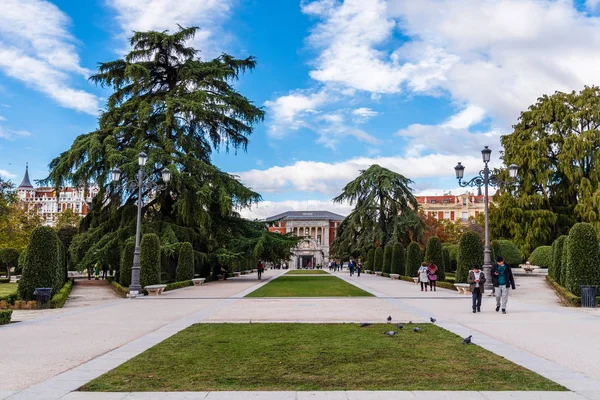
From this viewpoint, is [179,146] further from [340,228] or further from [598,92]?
[598,92]

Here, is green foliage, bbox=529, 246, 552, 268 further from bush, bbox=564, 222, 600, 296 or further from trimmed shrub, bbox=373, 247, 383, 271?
bush, bbox=564, 222, 600, 296

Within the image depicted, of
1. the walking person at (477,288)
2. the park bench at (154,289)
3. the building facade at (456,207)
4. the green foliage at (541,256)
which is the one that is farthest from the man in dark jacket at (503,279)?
the building facade at (456,207)

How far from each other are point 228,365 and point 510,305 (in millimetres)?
12061

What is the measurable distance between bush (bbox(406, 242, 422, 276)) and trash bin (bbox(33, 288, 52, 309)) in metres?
22.2

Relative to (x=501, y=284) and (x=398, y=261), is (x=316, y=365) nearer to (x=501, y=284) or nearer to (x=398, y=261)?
(x=501, y=284)

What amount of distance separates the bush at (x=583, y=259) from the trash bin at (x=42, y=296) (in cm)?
1631

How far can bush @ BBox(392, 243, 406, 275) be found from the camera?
36.7 meters

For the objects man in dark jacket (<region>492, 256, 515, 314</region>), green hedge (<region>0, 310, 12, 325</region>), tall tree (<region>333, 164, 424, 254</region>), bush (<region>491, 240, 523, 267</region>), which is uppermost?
tall tree (<region>333, 164, 424, 254</region>)

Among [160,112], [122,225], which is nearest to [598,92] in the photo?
[160,112]

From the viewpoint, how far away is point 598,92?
41.1 metres

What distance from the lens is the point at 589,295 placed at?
15.3 m

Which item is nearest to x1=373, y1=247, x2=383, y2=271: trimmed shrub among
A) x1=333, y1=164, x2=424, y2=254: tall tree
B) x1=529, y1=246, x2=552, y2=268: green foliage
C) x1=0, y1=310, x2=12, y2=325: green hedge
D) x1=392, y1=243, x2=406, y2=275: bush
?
x1=333, y1=164, x2=424, y2=254: tall tree

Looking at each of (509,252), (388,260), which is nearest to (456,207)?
(509,252)

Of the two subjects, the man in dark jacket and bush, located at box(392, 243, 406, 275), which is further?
bush, located at box(392, 243, 406, 275)
